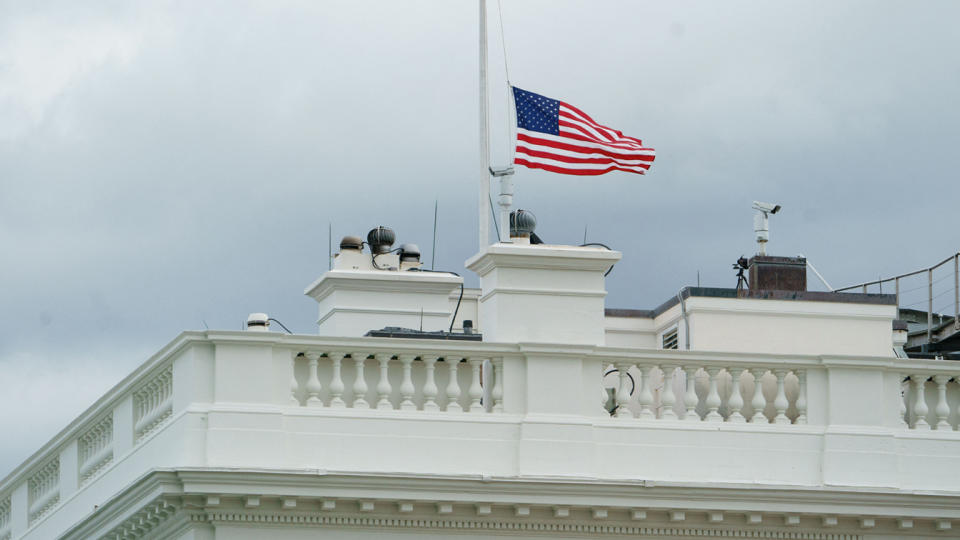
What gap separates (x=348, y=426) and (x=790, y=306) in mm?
6253

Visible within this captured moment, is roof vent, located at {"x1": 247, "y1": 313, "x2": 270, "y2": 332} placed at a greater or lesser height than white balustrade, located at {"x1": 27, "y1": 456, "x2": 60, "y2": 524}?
greater

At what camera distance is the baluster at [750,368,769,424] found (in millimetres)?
20453

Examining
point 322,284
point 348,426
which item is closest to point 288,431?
point 348,426

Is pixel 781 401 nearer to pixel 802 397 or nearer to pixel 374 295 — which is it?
pixel 802 397

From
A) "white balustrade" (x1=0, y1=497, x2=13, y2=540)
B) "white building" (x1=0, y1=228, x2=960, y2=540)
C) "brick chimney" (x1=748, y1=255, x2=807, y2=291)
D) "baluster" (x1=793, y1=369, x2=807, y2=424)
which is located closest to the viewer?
"white building" (x1=0, y1=228, x2=960, y2=540)

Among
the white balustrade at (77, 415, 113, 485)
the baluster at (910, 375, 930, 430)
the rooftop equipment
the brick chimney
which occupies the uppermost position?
the brick chimney

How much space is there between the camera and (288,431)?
63.9ft

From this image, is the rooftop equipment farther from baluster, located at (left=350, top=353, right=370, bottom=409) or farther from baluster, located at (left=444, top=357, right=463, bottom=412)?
baluster, located at (left=350, top=353, right=370, bottom=409)

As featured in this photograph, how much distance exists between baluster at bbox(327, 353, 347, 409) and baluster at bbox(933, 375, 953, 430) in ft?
19.8

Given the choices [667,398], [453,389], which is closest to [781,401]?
[667,398]

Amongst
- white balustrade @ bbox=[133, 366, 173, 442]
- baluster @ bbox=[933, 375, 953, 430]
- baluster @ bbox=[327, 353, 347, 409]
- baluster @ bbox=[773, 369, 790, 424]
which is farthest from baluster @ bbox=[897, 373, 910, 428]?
white balustrade @ bbox=[133, 366, 173, 442]

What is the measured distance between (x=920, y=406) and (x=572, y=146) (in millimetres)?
4579

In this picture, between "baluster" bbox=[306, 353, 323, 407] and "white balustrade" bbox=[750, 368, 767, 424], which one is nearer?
"baluster" bbox=[306, 353, 323, 407]

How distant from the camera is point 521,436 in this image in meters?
19.9
